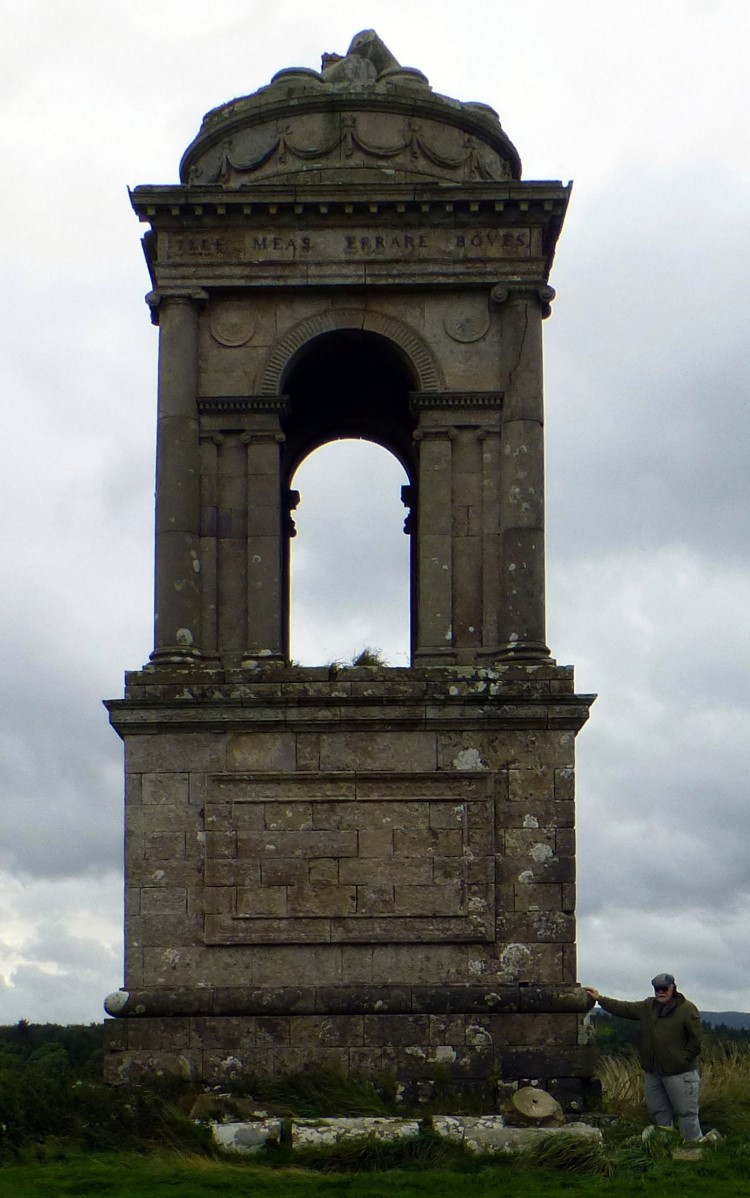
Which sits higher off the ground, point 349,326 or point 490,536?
point 349,326

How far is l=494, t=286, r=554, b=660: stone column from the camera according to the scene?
17.5m

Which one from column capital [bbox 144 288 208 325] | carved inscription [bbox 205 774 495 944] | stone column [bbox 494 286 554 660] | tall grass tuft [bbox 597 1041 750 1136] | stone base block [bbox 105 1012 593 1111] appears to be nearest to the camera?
stone base block [bbox 105 1012 593 1111]

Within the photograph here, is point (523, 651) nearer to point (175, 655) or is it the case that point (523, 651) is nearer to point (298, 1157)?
point (175, 655)

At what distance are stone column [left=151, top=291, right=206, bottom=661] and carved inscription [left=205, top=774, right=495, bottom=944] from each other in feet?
5.35

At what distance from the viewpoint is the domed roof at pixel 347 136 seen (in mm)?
18828

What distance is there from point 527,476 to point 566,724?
8.38 ft

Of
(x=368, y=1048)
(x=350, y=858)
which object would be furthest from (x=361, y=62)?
(x=368, y=1048)

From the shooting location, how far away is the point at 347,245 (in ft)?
60.5

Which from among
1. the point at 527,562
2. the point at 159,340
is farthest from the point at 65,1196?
the point at 159,340

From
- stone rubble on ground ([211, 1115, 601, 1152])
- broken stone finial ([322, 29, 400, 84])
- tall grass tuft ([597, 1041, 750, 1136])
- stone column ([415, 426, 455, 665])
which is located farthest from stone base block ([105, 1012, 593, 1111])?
broken stone finial ([322, 29, 400, 84])

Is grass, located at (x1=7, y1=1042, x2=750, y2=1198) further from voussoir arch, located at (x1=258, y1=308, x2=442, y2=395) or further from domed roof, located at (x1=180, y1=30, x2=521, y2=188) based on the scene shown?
domed roof, located at (x1=180, y1=30, x2=521, y2=188)

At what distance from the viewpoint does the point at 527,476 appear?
1789 cm

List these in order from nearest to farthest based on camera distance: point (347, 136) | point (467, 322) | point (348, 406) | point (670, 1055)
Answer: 1. point (670, 1055)
2. point (467, 322)
3. point (347, 136)
4. point (348, 406)

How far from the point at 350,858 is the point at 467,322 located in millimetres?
5522
